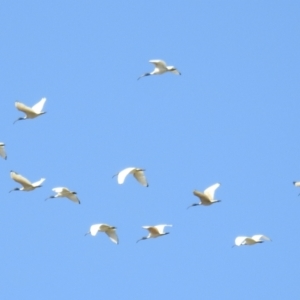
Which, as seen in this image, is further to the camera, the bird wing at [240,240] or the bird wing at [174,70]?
the bird wing at [174,70]

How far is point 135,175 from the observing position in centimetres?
4600

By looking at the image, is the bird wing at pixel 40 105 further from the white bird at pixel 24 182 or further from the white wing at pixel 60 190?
the white wing at pixel 60 190

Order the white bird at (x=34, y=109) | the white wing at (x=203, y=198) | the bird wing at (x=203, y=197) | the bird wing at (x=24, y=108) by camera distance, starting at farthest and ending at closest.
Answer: the white bird at (x=34, y=109)
the bird wing at (x=24, y=108)
the white wing at (x=203, y=198)
the bird wing at (x=203, y=197)

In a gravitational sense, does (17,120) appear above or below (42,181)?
above

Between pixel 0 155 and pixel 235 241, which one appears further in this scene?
pixel 0 155

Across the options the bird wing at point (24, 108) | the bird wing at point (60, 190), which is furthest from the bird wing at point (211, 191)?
the bird wing at point (24, 108)

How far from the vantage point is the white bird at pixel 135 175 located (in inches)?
1768

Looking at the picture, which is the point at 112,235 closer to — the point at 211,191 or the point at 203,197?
the point at 203,197

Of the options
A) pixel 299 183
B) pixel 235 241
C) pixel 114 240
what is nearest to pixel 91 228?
pixel 114 240

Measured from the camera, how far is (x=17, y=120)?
164 ft

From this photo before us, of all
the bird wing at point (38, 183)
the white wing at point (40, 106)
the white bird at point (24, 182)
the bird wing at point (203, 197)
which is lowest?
the bird wing at point (203, 197)

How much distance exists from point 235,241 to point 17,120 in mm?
8903

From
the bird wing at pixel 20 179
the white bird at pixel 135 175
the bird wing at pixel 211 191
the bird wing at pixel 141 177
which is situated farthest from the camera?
the bird wing at pixel 20 179

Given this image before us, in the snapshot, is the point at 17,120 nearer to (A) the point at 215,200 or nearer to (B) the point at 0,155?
(B) the point at 0,155
